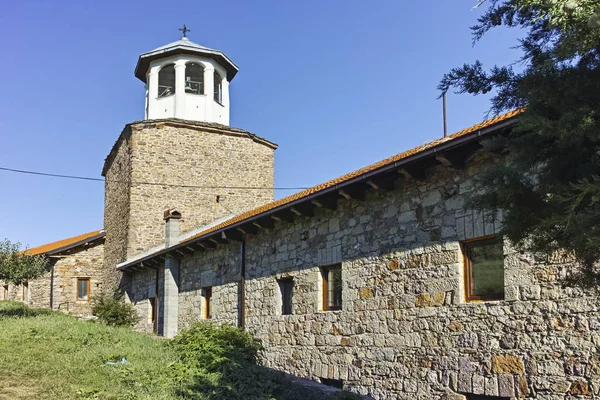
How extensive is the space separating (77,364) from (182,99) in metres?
17.2

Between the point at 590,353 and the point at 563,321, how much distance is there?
442mm

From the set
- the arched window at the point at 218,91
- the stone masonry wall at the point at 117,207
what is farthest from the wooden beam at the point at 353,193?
the arched window at the point at 218,91

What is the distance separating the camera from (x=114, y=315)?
2050 centimetres

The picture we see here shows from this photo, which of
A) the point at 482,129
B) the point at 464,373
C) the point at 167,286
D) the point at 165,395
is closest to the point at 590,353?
the point at 464,373

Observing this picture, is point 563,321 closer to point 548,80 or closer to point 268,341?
point 548,80

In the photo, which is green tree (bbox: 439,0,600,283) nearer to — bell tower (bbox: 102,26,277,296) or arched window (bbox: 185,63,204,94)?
bell tower (bbox: 102,26,277,296)

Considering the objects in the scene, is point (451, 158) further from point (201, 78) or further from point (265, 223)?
point (201, 78)

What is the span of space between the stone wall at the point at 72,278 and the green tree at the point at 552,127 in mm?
25060

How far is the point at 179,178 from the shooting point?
2450 cm

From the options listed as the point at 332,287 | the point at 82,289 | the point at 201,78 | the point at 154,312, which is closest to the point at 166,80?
the point at 201,78

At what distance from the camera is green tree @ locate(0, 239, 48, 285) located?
619 inches

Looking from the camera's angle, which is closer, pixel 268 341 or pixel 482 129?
pixel 482 129

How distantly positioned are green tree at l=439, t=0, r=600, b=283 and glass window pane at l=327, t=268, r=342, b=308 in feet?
22.6

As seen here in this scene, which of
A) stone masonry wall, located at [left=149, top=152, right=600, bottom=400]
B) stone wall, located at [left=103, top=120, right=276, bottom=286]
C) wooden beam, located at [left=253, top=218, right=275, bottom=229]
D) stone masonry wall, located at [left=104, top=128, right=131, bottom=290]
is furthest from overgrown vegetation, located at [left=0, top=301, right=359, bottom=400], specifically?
stone masonry wall, located at [left=104, top=128, right=131, bottom=290]
